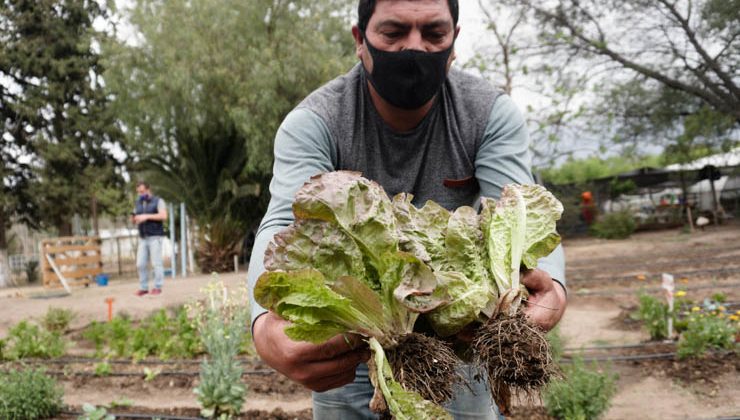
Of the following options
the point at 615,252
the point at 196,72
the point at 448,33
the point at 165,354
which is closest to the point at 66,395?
the point at 165,354

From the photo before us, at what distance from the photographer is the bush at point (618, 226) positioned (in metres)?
25.6

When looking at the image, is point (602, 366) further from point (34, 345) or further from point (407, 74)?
point (34, 345)

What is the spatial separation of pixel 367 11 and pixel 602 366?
5.94 meters

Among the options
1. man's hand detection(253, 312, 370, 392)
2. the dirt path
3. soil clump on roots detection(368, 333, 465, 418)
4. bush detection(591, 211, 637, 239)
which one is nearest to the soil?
the dirt path

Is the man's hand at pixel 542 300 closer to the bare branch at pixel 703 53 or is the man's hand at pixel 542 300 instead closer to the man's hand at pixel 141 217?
the man's hand at pixel 141 217

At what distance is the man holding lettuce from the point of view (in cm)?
206

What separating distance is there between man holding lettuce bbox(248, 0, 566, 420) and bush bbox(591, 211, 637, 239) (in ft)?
83.5

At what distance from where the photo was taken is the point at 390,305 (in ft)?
4.83

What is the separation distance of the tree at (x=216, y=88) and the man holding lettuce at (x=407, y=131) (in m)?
16.8

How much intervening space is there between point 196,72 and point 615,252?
1542 cm

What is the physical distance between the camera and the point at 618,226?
2569 cm

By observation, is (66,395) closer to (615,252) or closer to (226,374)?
(226,374)

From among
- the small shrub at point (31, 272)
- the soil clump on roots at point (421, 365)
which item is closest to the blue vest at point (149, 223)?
the soil clump on roots at point (421, 365)

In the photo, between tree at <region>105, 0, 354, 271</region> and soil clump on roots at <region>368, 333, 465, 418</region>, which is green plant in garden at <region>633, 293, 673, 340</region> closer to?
soil clump on roots at <region>368, 333, 465, 418</region>
